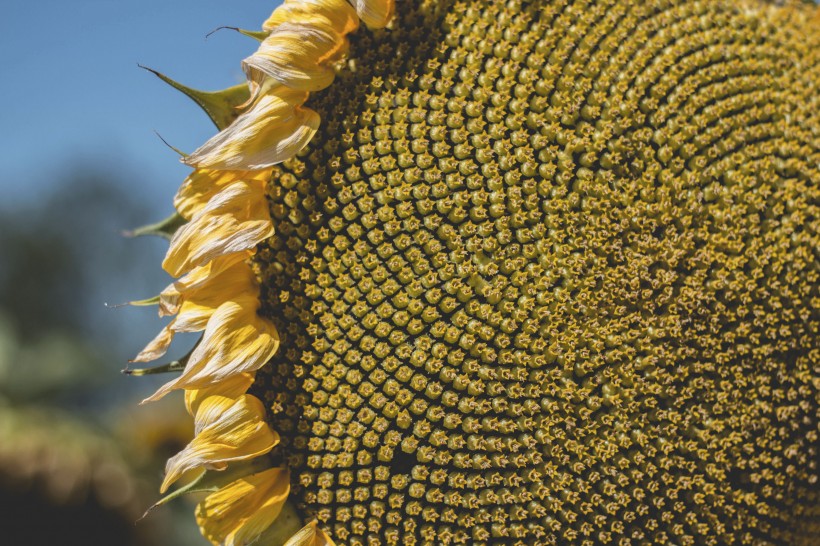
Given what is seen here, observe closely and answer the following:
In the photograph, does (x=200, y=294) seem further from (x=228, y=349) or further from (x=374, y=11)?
(x=374, y=11)

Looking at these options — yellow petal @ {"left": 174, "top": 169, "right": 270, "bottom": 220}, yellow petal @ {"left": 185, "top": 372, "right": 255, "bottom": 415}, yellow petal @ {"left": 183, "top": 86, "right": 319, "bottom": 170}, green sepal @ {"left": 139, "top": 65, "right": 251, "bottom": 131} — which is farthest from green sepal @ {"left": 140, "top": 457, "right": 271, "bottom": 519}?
green sepal @ {"left": 139, "top": 65, "right": 251, "bottom": 131}

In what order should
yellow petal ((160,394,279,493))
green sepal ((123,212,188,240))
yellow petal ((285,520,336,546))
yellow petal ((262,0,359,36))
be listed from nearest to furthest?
yellow petal ((160,394,279,493))
yellow petal ((285,520,336,546))
yellow petal ((262,0,359,36))
green sepal ((123,212,188,240))

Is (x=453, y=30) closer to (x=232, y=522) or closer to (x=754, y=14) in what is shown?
(x=754, y=14)

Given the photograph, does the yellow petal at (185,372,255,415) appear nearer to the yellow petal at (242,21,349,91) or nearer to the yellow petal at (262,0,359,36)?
the yellow petal at (242,21,349,91)

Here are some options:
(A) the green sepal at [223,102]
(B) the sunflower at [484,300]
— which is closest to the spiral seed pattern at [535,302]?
(B) the sunflower at [484,300]

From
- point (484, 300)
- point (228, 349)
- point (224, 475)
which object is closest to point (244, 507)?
point (224, 475)

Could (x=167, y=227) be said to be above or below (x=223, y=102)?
below
